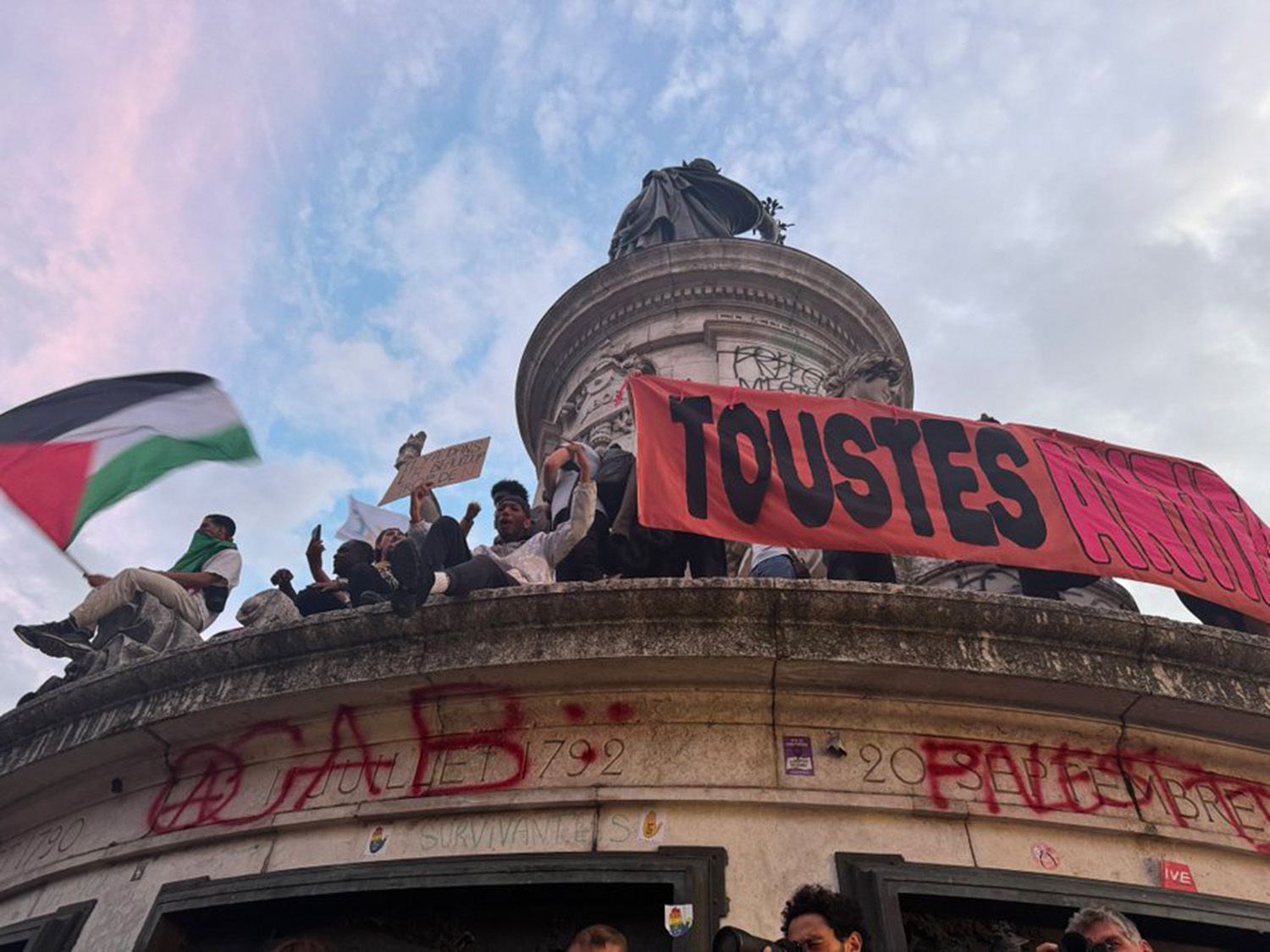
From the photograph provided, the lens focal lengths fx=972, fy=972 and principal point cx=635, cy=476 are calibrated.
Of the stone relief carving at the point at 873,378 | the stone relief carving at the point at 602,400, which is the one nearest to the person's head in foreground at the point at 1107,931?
the stone relief carving at the point at 873,378

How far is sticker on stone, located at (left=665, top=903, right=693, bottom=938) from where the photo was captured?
4.18m

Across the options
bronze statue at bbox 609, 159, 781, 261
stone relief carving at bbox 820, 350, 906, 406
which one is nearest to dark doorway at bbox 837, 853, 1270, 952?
stone relief carving at bbox 820, 350, 906, 406

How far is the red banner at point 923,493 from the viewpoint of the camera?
6027 mm

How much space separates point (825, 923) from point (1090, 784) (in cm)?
249

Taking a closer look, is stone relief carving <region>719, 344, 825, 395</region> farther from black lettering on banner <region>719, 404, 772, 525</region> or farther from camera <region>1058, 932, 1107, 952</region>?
camera <region>1058, 932, 1107, 952</region>

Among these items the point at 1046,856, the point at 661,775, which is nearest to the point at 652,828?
the point at 661,775

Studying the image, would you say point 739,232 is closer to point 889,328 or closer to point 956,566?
point 889,328

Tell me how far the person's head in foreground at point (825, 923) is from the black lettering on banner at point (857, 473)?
3143mm

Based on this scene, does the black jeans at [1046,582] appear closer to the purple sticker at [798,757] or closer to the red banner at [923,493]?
the red banner at [923,493]

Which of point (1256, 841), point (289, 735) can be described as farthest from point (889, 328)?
point (289, 735)

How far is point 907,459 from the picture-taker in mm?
6574

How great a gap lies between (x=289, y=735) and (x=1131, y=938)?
421cm

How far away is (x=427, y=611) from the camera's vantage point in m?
5.20

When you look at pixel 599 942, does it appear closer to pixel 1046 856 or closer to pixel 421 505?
pixel 1046 856
